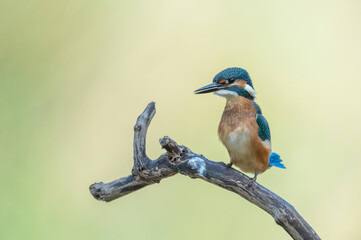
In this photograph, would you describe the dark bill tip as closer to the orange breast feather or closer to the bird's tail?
the orange breast feather

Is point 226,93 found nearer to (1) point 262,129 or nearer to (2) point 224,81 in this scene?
(2) point 224,81

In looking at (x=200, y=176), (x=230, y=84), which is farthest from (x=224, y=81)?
(x=200, y=176)

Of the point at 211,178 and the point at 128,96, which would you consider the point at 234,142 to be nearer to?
the point at 211,178

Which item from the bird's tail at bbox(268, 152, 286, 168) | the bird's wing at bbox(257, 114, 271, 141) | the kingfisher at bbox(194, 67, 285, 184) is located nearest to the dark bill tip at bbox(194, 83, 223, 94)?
the kingfisher at bbox(194, 67, 285, 184)

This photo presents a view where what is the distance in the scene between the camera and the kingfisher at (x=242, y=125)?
1.37 m

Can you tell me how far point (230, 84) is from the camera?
4.50 ft

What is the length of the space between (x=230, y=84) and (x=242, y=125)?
0.12 meters

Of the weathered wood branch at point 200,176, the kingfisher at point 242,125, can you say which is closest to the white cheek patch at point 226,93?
the kingfisher at point 242,125

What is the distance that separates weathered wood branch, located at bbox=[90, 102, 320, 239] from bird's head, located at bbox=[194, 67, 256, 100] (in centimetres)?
18

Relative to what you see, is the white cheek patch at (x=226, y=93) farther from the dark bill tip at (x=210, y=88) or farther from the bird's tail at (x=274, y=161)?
the bird's tail at (x=274, y=161)

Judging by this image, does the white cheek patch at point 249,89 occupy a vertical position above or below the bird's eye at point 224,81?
above

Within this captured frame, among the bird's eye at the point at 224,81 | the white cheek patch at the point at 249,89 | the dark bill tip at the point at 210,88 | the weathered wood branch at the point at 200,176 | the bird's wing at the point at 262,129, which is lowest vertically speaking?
the weathered wood branch at the point at 200,176

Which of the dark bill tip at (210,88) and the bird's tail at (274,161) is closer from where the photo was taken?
the dark bill tip at (210,88)

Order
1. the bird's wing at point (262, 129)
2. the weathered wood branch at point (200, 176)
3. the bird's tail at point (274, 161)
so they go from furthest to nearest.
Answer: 1. the bird's tail at point (274, 161)
2. the bird's wing at point (262, 129)
3. the weathered wood branch at point (200, 176)
